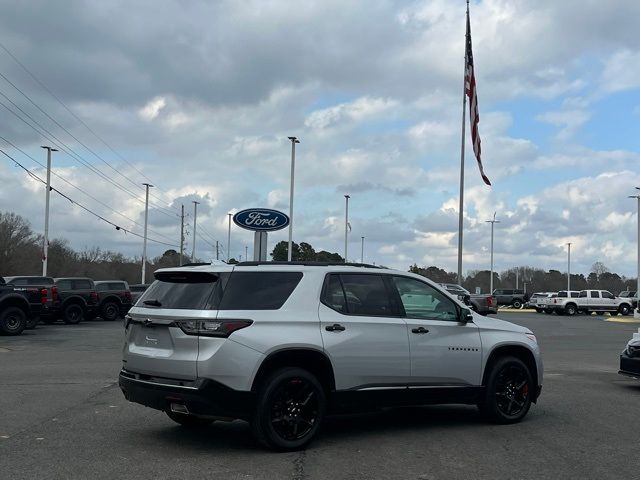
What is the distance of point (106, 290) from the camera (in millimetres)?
31719

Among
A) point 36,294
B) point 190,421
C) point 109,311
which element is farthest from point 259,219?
point 190,421

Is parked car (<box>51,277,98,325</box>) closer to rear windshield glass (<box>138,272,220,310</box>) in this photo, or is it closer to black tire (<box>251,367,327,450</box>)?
rear windshield glass (<box>138,272,220,310</box>)

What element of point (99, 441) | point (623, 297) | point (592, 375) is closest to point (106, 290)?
point (592, 375)

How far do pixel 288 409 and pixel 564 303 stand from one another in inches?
1729

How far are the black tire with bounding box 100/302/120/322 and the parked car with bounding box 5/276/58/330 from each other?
4035mm

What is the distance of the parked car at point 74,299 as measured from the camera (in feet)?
94.4

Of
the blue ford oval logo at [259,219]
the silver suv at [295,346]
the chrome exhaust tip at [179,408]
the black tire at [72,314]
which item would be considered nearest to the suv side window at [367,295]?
the silver suv at [295,346]

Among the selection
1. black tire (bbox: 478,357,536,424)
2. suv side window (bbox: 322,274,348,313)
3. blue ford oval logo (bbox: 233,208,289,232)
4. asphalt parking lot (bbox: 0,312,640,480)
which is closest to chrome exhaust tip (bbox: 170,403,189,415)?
asphalt parking lot (bbox: 0,312,640,480)

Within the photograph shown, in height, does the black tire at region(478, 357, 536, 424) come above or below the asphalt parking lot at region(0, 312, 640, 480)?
above

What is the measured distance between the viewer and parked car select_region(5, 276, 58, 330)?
80.1ft

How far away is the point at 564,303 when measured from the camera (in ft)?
155

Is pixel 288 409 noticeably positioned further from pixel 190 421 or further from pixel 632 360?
pixel 632 360

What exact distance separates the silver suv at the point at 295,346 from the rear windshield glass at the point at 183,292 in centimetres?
1

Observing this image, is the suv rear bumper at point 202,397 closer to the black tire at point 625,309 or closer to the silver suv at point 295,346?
the silver suv at point 295,346
